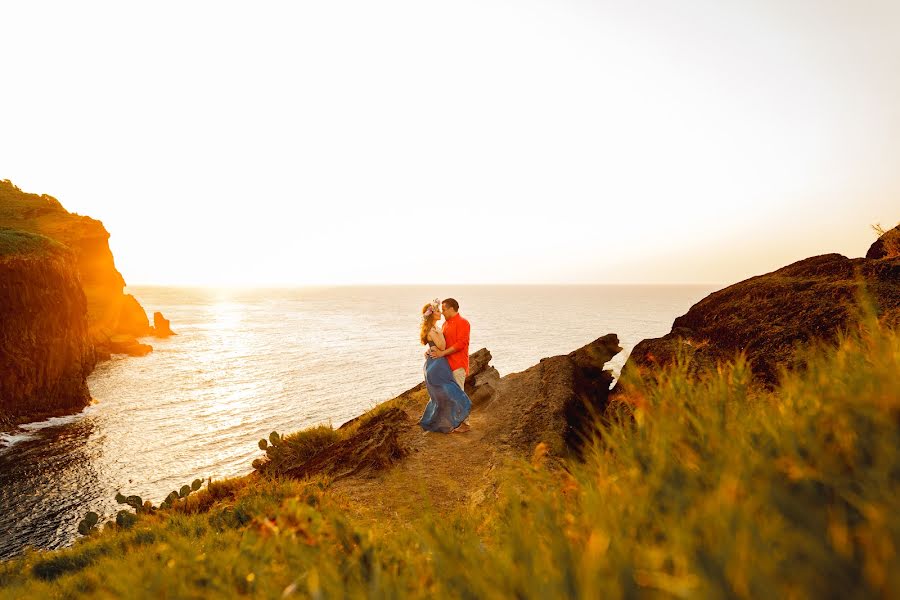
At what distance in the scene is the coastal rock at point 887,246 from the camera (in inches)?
307

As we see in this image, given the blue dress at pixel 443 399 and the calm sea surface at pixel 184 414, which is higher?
the blue dress at pixel 443 399

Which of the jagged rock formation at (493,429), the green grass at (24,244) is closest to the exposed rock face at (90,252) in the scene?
the green grass at (24,244)

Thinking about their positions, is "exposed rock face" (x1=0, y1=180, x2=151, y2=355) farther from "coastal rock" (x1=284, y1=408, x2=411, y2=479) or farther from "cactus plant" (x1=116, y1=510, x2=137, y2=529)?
"coastal rock" (x1=284, y1=408, x2=411, y2=479)

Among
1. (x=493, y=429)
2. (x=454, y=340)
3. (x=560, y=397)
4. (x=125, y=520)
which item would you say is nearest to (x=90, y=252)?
(x=125, y=520)

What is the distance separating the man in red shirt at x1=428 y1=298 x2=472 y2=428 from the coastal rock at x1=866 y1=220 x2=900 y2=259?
807 centimetres

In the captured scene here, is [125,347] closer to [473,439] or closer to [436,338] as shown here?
[436,338]

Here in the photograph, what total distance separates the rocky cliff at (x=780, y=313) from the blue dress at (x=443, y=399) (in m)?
4.34

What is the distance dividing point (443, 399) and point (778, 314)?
7169mm

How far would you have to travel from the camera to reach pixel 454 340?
10.7 m

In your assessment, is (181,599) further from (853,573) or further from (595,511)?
(853,573)

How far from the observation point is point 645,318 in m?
105

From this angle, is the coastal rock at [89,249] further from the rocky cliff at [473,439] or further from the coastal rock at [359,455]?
the rocky cliff at [473,439]

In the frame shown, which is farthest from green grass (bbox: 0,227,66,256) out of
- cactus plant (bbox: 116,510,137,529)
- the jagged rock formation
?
the jagged rock formation

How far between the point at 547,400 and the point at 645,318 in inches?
4125
